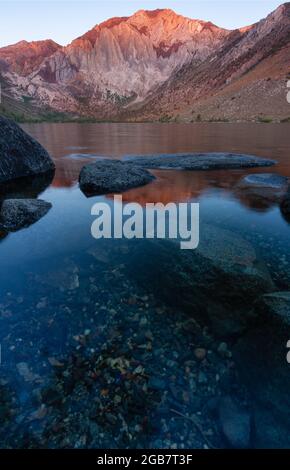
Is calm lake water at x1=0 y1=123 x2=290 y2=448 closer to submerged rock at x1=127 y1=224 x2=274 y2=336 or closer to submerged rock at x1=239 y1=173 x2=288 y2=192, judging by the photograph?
submerged rock at x1=127 y1=224 x2=274 y2=336

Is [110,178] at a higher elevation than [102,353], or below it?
higher

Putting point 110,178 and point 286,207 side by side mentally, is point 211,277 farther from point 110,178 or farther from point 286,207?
point 110,178

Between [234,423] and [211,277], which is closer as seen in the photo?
[234,423]

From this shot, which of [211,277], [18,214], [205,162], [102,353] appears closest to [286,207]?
[211,277]

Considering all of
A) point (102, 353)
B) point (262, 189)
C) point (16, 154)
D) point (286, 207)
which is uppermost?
point (16, 154)

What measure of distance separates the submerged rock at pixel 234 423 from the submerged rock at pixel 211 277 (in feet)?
5.23

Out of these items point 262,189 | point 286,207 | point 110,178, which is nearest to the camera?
point 286,207

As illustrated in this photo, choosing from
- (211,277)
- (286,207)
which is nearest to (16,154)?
(286,207)

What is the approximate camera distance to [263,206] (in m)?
13.9

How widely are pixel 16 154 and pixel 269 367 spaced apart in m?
20.8

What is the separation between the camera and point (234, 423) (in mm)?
4492

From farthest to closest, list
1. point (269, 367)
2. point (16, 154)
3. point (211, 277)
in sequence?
point (16, 154) < point (211, 277) < point (269, 367)

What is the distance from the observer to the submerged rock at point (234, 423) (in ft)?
14.1
